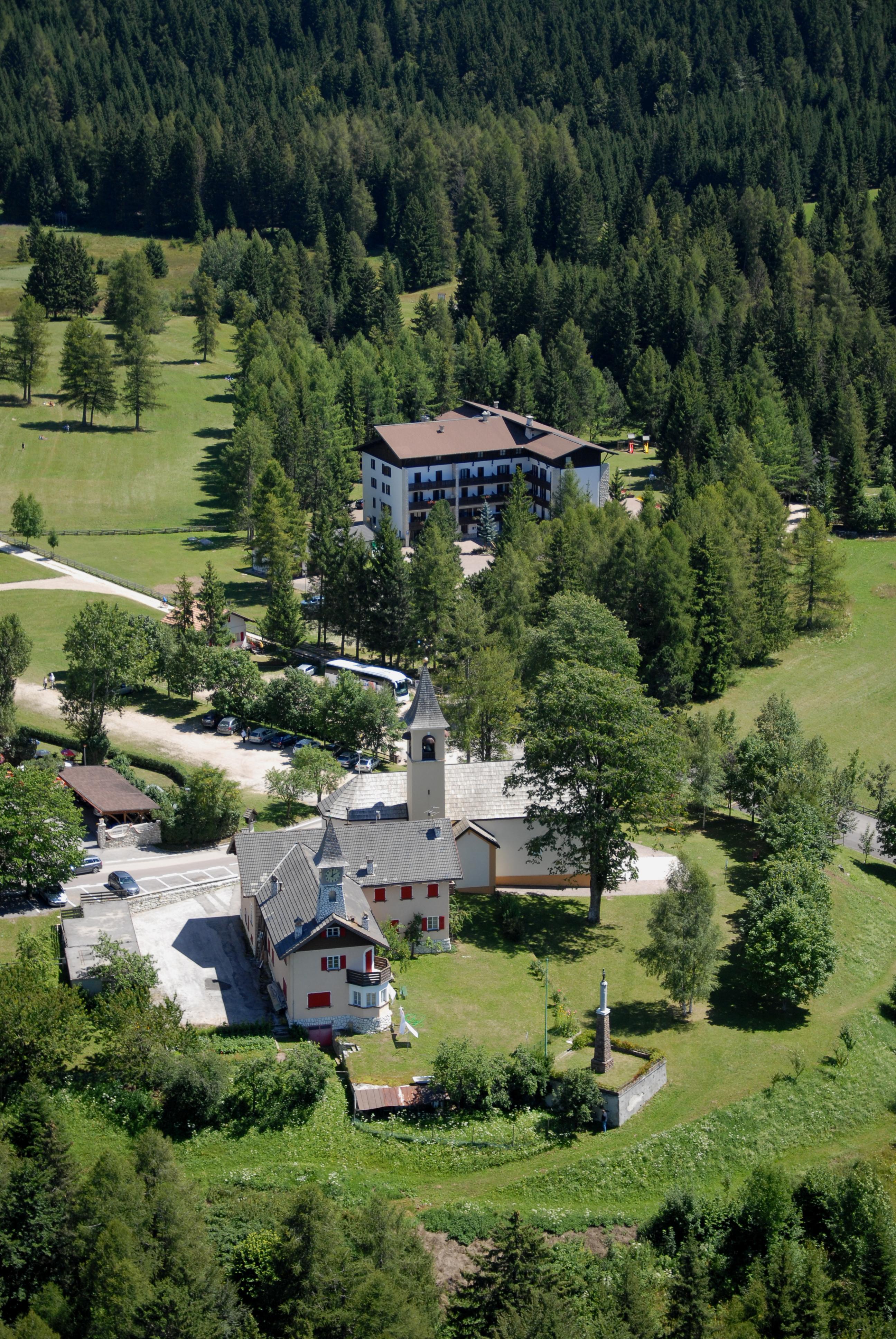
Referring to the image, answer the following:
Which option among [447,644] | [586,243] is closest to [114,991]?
[447,644]

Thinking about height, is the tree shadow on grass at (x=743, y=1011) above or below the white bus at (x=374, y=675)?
above

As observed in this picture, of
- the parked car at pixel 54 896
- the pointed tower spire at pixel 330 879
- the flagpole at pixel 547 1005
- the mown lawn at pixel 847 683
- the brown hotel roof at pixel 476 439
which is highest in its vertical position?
the pointed tower spire at pixel 330 879

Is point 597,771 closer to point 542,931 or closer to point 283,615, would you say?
point 542,931

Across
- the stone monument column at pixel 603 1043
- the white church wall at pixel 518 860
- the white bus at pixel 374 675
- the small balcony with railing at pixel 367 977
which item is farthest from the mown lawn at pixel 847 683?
the small balcony with railing at pixel 367 977

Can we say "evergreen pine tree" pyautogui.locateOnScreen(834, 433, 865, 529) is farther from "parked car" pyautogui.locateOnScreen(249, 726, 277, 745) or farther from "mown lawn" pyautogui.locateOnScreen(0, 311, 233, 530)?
"parked car" pyautogui.locateOnScreen(249, 726, 277, 745)

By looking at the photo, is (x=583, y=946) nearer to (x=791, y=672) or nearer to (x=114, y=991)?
(x=114, y=991)

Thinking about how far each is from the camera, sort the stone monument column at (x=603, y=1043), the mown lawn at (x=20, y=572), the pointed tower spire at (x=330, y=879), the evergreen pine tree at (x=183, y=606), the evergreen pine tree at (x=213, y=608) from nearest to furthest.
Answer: the stone monument column at (x=603, y=1043) → the pointed tower spire at (x=330, y=879) → the evergreen pine tree at (x=183, y=606) → the evergreen pine tree at (x=213, y=608) → the mown lawn at (x=20, y=572)

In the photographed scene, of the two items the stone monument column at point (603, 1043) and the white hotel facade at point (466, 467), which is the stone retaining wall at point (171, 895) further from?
the white hotel facade at point (466, 467)
